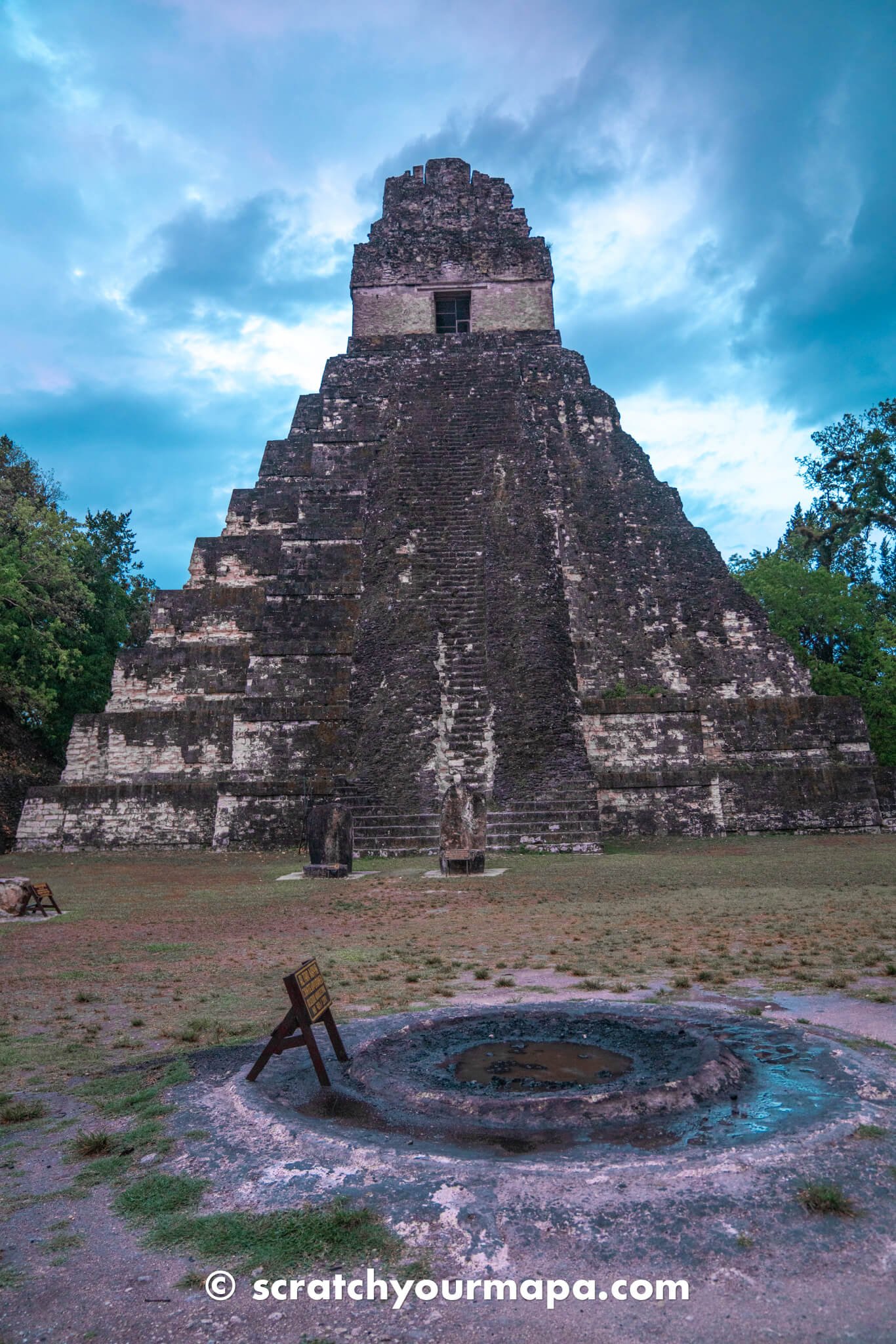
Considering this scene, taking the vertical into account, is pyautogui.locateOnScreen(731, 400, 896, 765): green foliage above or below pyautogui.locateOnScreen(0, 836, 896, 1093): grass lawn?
Answer: above

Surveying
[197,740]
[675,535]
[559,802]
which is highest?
[675,535]

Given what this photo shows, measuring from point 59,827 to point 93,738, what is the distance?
2016mm

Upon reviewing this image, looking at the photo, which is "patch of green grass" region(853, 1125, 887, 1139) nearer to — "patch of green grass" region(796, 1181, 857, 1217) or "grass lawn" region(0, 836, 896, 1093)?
"patch of green grass" region(796, 1181, 857, 1217)

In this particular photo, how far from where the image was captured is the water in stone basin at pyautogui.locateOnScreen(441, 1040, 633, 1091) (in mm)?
3270

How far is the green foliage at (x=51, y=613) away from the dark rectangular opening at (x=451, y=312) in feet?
41.1

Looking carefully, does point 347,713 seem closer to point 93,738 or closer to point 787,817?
point 93,738

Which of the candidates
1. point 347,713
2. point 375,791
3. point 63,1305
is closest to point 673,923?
point 63,1305

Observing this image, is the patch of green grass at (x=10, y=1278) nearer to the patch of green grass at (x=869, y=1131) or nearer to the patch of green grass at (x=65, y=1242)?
the patch of green grass at (x=65, y=1242)

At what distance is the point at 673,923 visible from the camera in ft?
24.1

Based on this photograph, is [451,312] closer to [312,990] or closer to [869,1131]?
[312,990]

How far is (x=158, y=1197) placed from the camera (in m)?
2.46

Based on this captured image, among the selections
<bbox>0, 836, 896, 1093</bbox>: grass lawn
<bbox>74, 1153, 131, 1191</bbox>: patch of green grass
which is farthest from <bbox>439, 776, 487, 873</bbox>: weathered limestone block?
<bbox>74, 1153, 131, 1191</bbox>: patch of green grass

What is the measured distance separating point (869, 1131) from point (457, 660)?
13940 mm

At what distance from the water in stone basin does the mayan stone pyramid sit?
1014 centimetres
